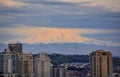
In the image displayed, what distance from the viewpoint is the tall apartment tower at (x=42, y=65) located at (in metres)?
16.7

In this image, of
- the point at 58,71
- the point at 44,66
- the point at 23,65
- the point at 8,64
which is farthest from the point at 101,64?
the point at 8,64

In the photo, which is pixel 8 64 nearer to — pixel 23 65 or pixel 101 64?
pixel 23 65

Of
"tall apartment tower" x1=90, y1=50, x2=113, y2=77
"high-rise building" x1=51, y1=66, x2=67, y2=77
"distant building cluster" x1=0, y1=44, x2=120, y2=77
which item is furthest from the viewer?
"tall apartment tower" x1=90, y1=50, x2=113, y2=77

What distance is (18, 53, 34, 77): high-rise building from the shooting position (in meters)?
16.6

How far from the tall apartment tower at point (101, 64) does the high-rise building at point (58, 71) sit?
103cm

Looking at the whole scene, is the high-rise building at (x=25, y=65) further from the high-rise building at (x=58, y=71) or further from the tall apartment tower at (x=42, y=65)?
the high-rise building at (x=58, y=71)

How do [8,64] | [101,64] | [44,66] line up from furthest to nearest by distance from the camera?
1. [101,64]
2. [44,66]
3. [8,64]

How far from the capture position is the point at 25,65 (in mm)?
16922

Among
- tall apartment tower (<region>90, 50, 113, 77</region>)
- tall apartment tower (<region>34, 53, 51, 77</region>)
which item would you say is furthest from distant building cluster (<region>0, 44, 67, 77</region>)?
tall apartment tower (<region>90, 50, 113, 77</region>)

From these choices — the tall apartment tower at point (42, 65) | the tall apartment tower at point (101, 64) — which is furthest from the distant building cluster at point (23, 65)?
the tall apartment tower at point (101, 64)

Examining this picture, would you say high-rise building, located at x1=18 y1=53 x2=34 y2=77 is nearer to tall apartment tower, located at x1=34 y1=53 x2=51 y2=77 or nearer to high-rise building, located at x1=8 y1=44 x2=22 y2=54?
tall apartment tower, located at x1=34 y1=53 x2=51 y2=77

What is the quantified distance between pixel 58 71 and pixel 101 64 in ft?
6.50

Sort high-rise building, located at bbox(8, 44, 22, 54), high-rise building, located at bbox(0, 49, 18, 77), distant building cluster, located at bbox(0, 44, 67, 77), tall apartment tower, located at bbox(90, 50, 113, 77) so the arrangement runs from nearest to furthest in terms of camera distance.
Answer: high-rise building, located at bbox(0, 49, 18, 77) < distant building cluster, located at bbox(0, 44, 67, 77) < tall apartment tower, located at bbox(90, 50, 113, 77) < high-rise building, located at bbox(8, 44, 22, 54)

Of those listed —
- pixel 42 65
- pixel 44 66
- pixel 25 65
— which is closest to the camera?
pixel 25 65
